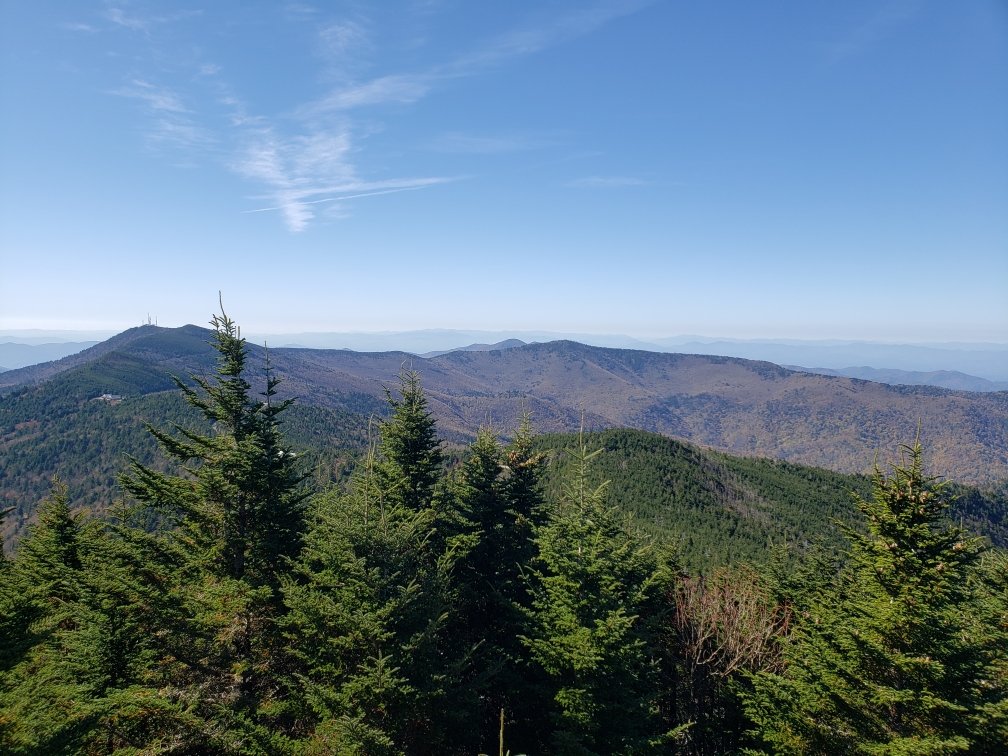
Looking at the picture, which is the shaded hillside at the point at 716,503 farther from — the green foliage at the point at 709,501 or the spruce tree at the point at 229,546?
the spruce tree at the point at 229,546

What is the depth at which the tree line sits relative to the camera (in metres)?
12.6

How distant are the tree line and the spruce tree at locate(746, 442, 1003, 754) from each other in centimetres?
6

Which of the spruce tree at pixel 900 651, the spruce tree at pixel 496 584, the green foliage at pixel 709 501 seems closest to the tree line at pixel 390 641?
the spruce tree at pixel 900 651

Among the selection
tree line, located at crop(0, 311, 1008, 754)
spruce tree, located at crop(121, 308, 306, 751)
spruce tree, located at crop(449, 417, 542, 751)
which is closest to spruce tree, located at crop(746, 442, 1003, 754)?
tree line, located at crop(0, 311, 1008, 754)

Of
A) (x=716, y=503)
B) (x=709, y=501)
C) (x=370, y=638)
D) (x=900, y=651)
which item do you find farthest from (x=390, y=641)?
(x=716, y=503)

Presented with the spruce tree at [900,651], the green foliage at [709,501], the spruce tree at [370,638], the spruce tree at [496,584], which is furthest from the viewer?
the green foliage at [709,501]

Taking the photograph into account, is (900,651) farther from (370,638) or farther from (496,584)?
(370,638)

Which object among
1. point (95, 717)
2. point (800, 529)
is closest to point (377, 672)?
point (95, 717)

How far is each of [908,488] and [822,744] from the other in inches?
322

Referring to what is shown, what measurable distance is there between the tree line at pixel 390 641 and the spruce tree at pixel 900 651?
0.06 meters

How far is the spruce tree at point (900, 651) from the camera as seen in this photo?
40.4 ft

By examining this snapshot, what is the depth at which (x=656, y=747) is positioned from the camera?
15148 mm

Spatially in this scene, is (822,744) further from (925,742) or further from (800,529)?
(800,529)

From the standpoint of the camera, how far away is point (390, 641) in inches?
536
